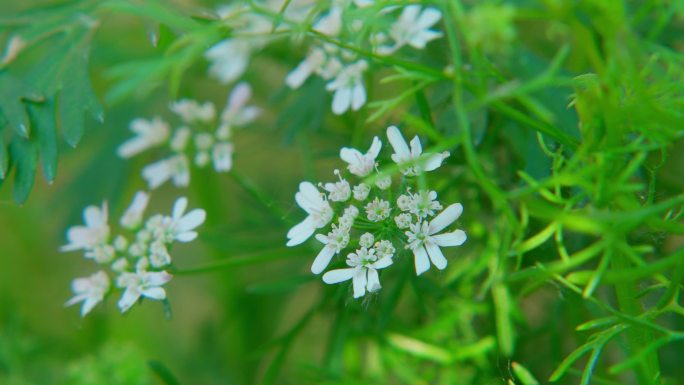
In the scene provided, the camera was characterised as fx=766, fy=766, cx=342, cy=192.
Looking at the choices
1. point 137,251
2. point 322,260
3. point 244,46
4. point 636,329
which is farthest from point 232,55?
point 636,329

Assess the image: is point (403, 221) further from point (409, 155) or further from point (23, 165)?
point (23, 165)

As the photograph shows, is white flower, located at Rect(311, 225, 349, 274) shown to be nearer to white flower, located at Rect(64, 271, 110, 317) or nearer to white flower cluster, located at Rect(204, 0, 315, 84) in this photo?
white flower, located at Rect(64, 271, 110, 317)

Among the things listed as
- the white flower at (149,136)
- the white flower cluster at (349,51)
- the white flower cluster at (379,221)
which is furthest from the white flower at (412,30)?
the white flower at (149,136)

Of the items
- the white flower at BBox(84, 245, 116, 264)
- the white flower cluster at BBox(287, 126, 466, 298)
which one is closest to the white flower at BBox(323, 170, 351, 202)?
the white flower cluster at BBox(287, 126, 466, 298)

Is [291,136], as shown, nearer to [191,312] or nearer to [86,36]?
[86,36]

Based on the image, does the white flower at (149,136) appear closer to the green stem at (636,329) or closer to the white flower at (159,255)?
the white flower at (159,255)

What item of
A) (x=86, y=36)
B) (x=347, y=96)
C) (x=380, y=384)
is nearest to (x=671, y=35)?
(x=347, y=96)

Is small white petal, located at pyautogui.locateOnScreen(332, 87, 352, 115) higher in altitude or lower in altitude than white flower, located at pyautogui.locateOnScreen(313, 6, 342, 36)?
lower
